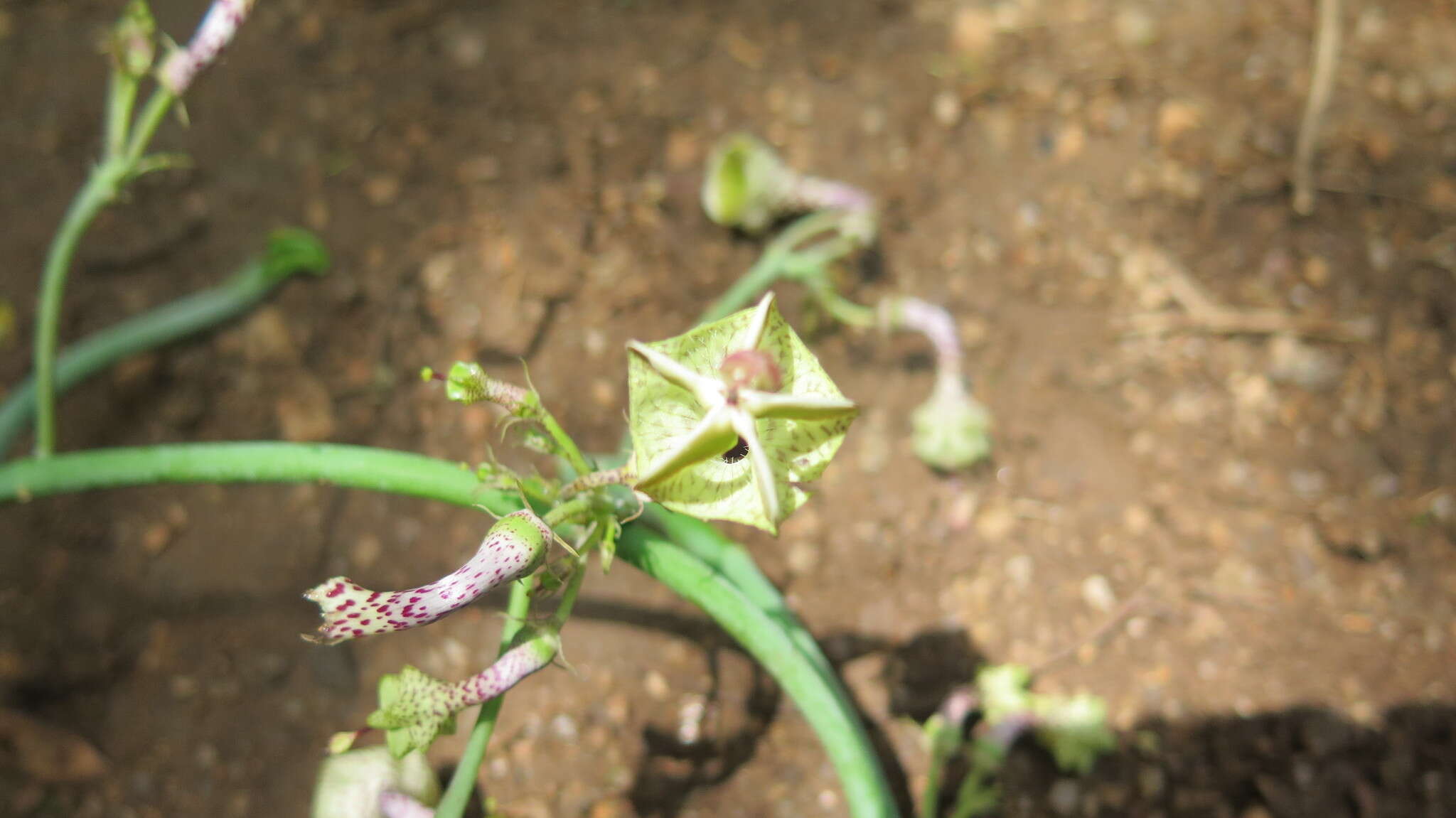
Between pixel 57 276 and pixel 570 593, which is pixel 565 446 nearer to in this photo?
pixel 570 593

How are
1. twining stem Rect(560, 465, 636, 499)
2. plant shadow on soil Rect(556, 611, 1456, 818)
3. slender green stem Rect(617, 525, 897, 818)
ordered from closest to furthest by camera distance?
twining stem Rect(560, 465, 636, 499) → slender green stem Rect(617, 525, 897, 818) → plant shadow on soil Rect(556, 611, 1456, 818)

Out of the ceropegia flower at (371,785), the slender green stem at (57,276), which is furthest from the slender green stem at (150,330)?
the ceropegia flower at (371,785)

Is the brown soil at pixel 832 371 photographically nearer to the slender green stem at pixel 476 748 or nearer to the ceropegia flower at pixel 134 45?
the slender green stem at pixel 476 748

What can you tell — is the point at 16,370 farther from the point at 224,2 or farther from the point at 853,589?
the point at 853,589

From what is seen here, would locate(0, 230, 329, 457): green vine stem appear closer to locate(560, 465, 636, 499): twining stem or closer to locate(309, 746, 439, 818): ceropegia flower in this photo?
locate(309, 746, 439, 818): ceropegia flower

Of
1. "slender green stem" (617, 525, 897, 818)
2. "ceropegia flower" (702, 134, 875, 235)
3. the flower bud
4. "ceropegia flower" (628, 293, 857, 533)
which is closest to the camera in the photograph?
"ceropegia flower" (628, 293, 857, 533)

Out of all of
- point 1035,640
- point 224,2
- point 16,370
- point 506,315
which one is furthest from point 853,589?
point 16,370

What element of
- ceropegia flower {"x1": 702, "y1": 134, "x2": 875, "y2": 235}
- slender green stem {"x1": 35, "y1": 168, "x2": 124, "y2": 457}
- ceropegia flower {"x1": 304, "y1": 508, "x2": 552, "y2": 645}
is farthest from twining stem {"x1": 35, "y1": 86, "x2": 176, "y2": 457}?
ceropegia flower {"x1": 702, "y1": 134, "x2": 875, "y2": 235}

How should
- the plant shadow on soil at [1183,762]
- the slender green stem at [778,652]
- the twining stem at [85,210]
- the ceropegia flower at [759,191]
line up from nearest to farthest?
the slender green stem at [778,652]
the twining stem at [85,210]
the plant shadow on soil at [1183,762]
the ceropegia flower at [759,191]
